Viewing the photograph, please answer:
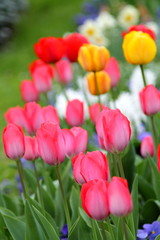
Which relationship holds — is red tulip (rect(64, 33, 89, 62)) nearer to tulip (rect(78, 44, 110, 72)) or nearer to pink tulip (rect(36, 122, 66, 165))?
tulip (rect(78, 44, 110, 72))

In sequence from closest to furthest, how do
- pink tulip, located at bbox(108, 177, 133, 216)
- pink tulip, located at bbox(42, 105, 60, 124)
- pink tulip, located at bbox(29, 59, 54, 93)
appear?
pink tulip, located at bbox(108, 177, 133, 216), pink tulip, located at bbox(42, 105, 60, 124), pink tulip, located at bbox(29, 59, 54, 93)

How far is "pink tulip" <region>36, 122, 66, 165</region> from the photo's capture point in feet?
5.69

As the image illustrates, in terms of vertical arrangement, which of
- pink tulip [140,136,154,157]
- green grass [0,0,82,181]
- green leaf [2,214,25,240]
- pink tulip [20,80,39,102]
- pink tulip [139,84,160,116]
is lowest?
green leaf [2,214,25,240]

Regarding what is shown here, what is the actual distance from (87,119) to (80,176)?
195 centimetres

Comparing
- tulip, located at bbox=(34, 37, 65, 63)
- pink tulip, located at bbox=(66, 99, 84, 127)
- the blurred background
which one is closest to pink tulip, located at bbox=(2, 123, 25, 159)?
pink tulip, located at bbox=(66, 99, 84, 127)

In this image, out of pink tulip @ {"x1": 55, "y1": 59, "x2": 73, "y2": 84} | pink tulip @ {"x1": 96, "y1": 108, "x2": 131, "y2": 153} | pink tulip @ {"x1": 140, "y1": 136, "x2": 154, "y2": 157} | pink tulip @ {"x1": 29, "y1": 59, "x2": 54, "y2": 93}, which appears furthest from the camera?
pink tulip @ {"x1": 55, "y1": 59, "x2": 73, "y2": 84}

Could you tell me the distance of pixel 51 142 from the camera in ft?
5.69

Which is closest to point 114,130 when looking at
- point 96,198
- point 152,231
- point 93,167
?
point 93,167

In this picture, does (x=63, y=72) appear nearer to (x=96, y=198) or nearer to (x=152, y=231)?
(x=152, y=231)

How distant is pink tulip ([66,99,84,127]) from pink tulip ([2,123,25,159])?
47cm

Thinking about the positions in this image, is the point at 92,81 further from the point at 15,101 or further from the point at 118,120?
the point at 15,101

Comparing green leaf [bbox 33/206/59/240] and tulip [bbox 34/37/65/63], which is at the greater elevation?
tulip [bbox 34/37/65/63]

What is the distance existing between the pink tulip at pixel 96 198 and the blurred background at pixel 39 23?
6471mm

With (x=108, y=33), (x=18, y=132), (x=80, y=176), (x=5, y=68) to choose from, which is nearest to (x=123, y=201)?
(x=80, y=176)
